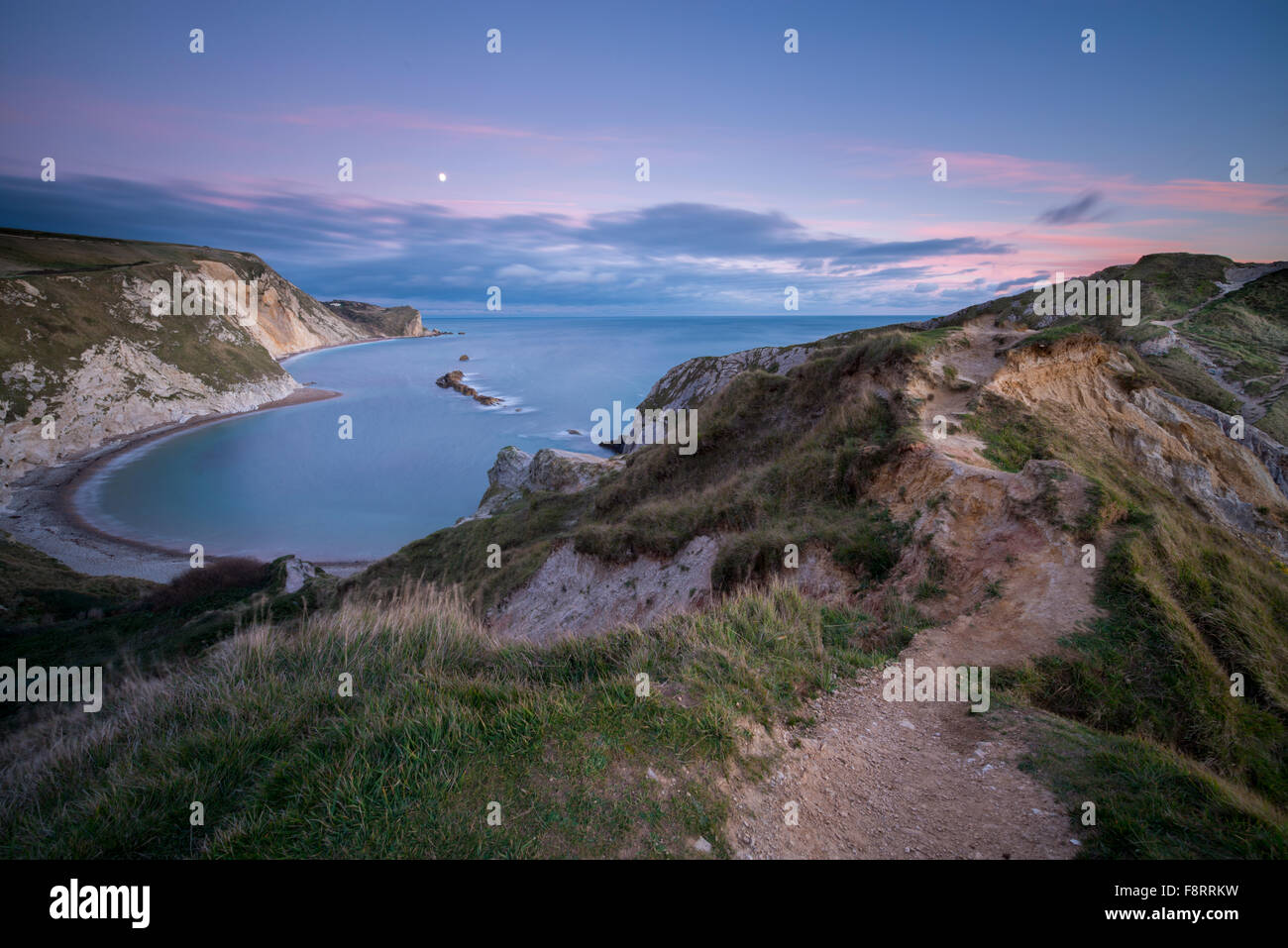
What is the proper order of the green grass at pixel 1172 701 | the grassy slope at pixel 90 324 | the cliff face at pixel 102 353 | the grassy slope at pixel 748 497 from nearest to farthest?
the green grass at pixel 1172 701 → the grassy slope at pixel 748 497 → the cliff face at pixel 102 353 → the grassy slope at pixel 90 324

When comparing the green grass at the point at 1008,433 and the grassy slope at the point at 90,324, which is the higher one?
the grassy slope at the point at 90,324

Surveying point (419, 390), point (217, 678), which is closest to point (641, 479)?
point (217, 678)

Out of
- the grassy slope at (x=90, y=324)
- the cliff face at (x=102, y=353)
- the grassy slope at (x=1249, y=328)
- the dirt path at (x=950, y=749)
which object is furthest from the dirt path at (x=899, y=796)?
the grassy slope at (x=90, y=324)

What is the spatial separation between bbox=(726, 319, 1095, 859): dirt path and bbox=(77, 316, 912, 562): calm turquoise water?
4436 cm

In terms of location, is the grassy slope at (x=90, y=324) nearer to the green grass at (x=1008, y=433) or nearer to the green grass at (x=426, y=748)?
the green grass at (x=426, y=748)

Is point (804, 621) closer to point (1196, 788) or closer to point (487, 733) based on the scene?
point (1196, 788)

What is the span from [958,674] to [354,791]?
5.72 metres

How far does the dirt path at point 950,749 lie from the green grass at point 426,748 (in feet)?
1.23

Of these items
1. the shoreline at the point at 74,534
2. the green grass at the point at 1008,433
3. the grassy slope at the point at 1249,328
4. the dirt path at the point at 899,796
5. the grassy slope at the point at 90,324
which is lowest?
the shoreline at the point at 74,534

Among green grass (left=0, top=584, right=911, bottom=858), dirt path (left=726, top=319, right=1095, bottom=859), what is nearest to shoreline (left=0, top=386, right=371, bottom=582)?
green grass (left=0, top=584, right=911, bottom=858)

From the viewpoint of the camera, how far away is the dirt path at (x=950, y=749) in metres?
3.65

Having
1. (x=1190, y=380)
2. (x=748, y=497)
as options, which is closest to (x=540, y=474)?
(x=748, y=497)
